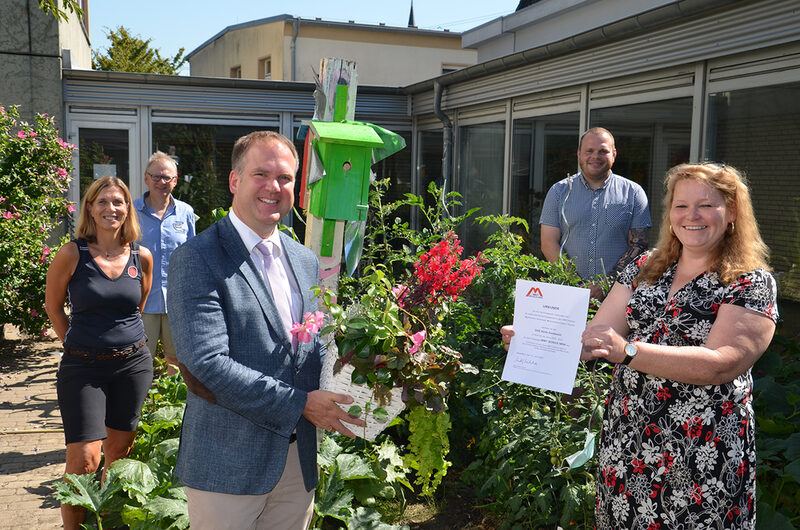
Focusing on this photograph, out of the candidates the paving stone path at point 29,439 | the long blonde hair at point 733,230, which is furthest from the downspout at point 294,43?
the long blonde hair at point 733,230

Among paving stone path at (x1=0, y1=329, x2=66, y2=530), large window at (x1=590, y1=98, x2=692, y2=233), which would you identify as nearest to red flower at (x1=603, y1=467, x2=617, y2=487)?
paving stone path at (x1=0, y1=329, x2=66, y2=530)

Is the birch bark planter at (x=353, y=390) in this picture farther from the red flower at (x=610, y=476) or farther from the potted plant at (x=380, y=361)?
the red flower at (x=610, y=476)

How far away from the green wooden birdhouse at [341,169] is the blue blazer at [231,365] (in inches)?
45.4

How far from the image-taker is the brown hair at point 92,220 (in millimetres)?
3760

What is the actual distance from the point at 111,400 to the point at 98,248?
83 centimetres

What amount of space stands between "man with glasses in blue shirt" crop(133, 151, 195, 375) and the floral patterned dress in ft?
11.9

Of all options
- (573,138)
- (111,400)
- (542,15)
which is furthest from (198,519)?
(542,15)

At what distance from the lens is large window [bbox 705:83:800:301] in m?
4.56

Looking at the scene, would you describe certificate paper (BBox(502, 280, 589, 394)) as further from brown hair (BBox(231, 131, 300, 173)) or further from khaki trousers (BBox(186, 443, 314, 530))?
brown hair (BBox(231, 131, 300, 173))

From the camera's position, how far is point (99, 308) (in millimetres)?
3580

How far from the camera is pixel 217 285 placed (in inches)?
79.7

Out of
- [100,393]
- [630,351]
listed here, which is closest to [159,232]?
[100,393]

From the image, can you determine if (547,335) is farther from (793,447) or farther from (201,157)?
(201,157)

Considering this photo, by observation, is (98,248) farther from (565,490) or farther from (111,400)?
(565,490)
